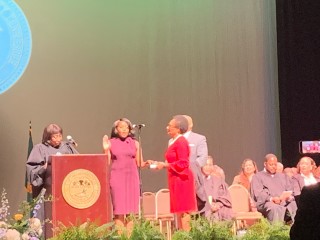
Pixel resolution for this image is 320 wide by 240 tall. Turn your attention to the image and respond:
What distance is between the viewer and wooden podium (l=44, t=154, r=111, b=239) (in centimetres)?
452

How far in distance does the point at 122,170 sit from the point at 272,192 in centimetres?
198

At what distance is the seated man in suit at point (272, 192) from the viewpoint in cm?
669

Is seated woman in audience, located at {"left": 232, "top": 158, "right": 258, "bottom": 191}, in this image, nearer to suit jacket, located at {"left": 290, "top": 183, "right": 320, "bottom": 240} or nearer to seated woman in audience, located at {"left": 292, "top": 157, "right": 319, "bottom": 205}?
seated woman in audience, located at {"left": 292, "top": 157, "right": 319, "bottom": 205}

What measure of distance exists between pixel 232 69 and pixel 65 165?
4.42 metres

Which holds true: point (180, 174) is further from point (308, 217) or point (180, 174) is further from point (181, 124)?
point (308, 217)

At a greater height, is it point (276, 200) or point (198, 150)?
point (198, 150)

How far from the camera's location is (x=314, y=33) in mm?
8727

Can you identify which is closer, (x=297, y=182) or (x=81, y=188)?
(x=81, y=188)

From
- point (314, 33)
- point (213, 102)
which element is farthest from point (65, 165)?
point (314, 33)

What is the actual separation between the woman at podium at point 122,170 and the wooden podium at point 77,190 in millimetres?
1194

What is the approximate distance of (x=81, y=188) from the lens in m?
4.62

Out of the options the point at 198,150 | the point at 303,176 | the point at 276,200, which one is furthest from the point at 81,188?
the point at 303,176

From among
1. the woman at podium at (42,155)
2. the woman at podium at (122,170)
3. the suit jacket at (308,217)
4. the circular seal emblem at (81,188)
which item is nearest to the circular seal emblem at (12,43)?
the woman at podium at (42,155)

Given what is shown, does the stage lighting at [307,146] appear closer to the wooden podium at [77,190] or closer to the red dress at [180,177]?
the red dress at [180,177]
